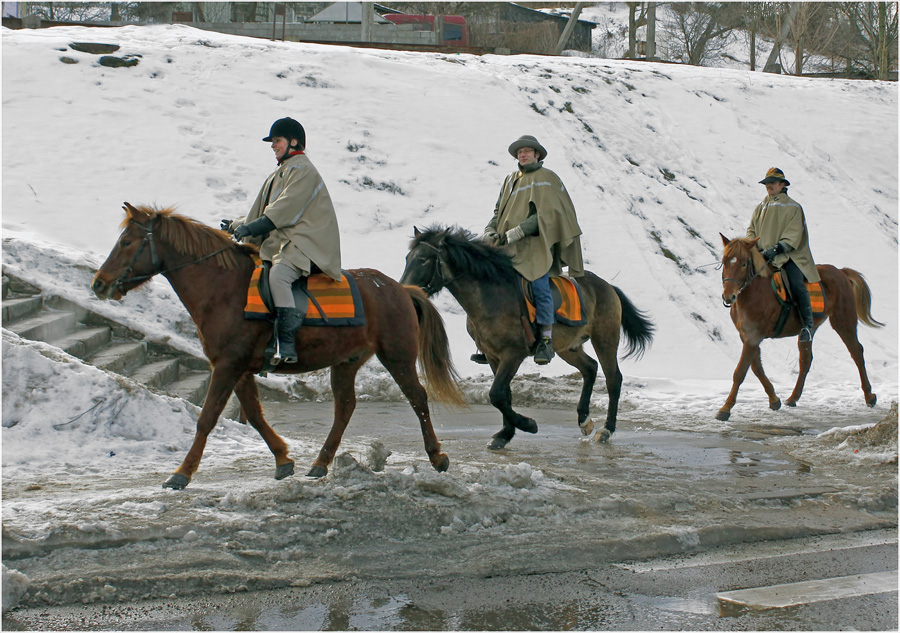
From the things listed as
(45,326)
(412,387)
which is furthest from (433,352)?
(45,326)

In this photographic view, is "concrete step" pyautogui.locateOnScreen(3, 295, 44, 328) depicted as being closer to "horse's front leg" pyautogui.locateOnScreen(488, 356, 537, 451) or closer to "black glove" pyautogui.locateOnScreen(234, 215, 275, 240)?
"black glove" pyautogui.locateOnScreen(234, 215, 275, 240)

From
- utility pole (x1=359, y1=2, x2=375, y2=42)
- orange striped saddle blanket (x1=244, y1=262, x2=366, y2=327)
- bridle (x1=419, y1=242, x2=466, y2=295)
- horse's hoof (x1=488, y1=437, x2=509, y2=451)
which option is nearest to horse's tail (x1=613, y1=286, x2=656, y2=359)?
horse's hoof (x1=488, y1=437, x2=509, y2=451)

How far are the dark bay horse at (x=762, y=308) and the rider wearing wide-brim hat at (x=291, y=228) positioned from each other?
5613 millimetres

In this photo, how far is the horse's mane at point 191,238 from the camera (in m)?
6.12

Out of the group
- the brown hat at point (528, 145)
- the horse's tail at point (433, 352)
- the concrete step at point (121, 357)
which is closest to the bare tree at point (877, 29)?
the brown hat at point (528, 145)

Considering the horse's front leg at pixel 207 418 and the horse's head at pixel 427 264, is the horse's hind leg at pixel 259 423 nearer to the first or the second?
the horse's front leg at pixel 207 418

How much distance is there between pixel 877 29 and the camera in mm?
33656

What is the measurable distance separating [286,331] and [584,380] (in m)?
4.20

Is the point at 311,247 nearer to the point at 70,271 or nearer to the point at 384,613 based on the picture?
the point at 384,613

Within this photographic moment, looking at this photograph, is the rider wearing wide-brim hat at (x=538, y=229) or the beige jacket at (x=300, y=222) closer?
the beige jacket at (x=300, y=222)

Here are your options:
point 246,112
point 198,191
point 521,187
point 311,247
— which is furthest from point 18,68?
point 311,247

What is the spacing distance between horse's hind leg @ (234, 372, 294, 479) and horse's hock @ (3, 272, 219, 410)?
10.2 ft

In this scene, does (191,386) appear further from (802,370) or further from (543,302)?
(802,370)

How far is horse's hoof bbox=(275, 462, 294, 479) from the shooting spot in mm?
6219
